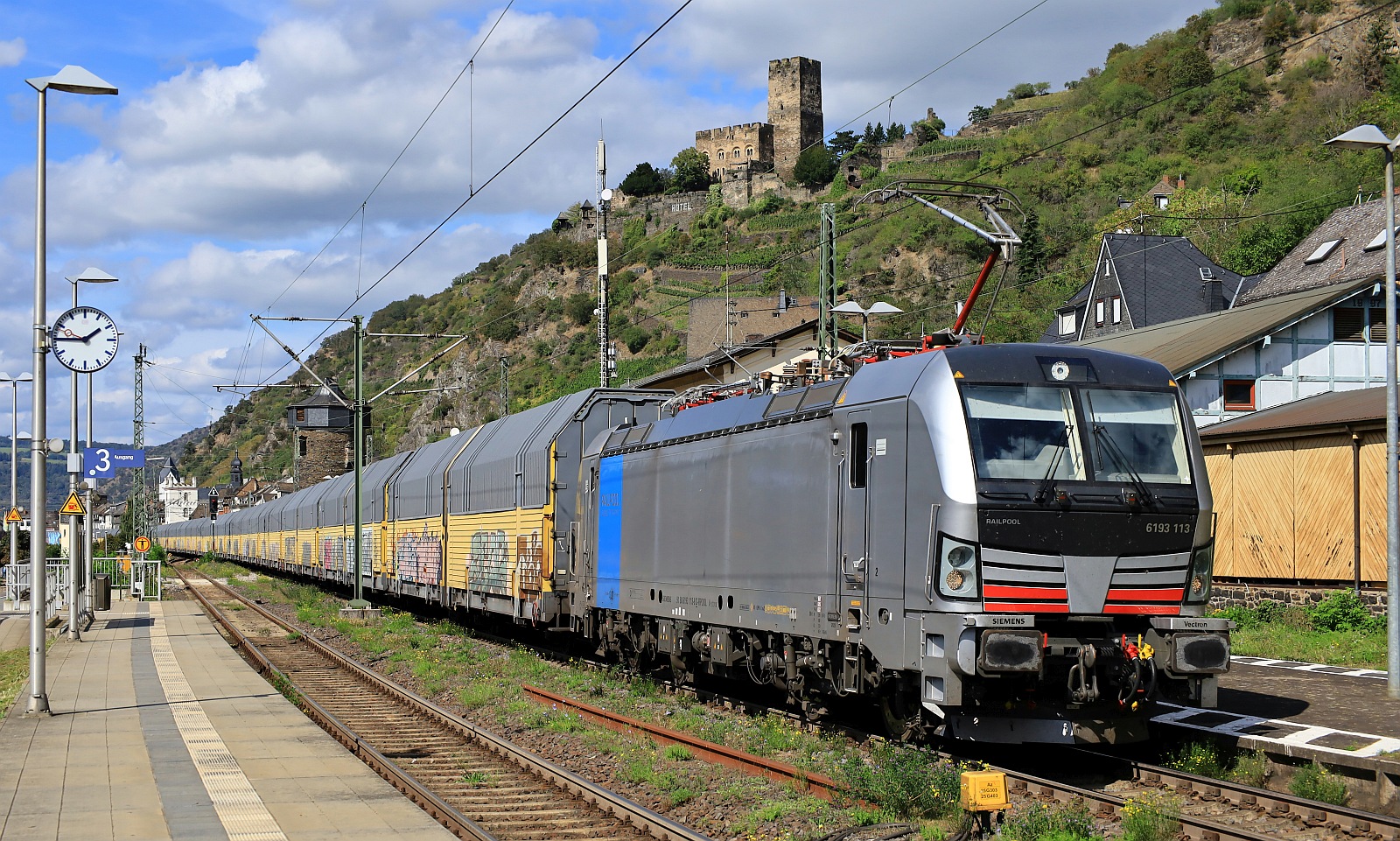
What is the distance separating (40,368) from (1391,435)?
16554mm

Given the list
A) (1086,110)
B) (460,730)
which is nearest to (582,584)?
(460,730)

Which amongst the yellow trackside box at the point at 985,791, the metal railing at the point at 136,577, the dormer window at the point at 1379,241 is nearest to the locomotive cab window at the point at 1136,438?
the yellow trackside box at the point at 985,791

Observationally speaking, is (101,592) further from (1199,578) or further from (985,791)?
(985,791)

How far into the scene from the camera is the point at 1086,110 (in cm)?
12688

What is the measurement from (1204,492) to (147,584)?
42.7 metres

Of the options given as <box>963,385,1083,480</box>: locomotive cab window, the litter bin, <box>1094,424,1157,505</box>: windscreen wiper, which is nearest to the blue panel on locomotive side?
<box>963,385,1083,480</box>: locomotive cab window

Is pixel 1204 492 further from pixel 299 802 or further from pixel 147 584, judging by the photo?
pixel 147 584

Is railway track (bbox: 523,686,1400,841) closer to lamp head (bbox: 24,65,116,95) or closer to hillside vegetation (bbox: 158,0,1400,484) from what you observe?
lamp head (bbox: 24,65,116,95)

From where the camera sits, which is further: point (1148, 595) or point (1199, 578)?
point (1199, 578)

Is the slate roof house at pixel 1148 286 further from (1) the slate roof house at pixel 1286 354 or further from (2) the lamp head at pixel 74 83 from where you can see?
(2) the lamp head at pixel 74 83

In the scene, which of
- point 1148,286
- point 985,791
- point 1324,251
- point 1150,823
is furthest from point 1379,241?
point 985,791

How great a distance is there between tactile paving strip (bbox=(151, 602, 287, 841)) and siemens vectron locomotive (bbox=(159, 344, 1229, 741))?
526 centimetres

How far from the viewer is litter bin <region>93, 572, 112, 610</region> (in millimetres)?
36188

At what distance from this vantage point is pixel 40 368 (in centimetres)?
1600
